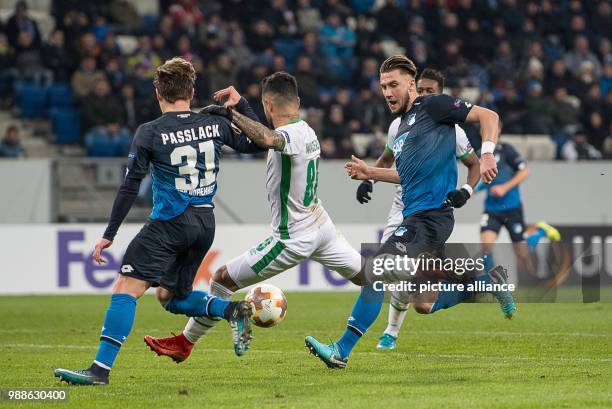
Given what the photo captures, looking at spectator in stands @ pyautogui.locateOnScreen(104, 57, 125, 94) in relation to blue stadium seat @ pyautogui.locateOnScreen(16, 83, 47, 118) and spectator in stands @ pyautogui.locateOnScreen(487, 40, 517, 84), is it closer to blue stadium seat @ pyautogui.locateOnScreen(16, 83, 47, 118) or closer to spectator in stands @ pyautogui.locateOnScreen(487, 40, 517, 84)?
blue stadium seat @ pyautogui.locateOnScreen(16, 83, 47, 118)

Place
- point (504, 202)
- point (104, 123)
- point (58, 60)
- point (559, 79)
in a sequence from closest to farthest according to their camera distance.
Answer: point (504, 202)
point (104, 123)
point (58, 60)
point (559, 79)

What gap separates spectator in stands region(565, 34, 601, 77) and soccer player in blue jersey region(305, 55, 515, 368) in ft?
54.6

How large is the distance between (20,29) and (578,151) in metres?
10.0

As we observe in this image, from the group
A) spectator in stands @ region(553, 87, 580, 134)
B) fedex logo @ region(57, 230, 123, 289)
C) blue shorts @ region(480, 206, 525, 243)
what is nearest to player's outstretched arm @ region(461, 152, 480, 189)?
blue shorts @ region(480, 206, 525, 243)

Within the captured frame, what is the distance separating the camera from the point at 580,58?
83.1 ft

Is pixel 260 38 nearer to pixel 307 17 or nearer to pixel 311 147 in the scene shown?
pixel 307 17

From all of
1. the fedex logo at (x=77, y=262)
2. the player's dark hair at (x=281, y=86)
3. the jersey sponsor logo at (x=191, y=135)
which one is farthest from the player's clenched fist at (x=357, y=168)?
the fedex logo at (x=77, y=262)

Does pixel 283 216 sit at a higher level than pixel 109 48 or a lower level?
higher

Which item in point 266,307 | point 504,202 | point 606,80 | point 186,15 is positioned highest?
point 266,307

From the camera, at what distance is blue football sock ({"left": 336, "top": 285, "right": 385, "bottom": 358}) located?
9133 millimetres

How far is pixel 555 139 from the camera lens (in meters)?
22.0

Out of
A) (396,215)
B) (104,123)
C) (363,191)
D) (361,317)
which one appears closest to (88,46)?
(104,123)

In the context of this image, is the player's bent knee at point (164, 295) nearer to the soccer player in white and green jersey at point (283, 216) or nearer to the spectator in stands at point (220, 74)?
the soccer player in white and green jersey at point (283, 216)

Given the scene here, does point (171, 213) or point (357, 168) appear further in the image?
point (357, 168)
